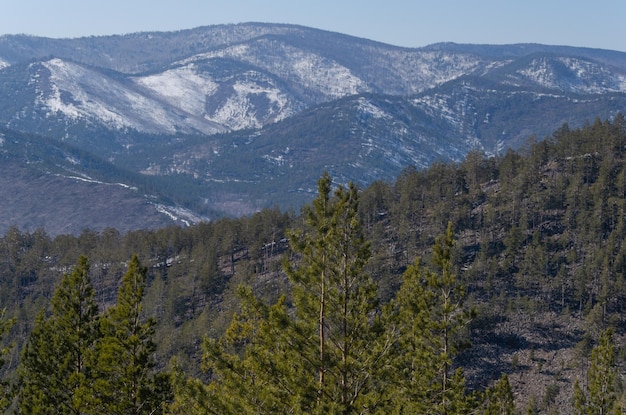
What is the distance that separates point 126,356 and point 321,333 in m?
10.1

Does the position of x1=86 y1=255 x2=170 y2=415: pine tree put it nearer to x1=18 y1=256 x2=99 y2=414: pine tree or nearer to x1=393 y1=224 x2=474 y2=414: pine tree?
x1=18 y1=256 x2=99 y2=414: pine tree

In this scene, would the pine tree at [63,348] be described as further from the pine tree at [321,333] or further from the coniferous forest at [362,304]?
the pine tree at [321,333]

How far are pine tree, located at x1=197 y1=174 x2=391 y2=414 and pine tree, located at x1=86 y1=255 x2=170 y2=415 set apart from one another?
6484 mm

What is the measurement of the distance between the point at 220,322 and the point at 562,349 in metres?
43.5

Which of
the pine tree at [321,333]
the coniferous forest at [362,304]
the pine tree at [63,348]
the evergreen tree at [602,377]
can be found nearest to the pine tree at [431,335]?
the coniferous forest at [362,304]

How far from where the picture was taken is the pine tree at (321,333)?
26.4 meters

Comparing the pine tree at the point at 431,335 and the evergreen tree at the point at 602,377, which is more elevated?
the pine tree at the point at 431,335

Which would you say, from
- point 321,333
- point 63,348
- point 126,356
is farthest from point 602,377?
point 63,348

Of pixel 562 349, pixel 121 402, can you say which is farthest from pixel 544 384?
pixel 121 402

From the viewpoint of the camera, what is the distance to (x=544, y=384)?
290 feet

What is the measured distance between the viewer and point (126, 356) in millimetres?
32250

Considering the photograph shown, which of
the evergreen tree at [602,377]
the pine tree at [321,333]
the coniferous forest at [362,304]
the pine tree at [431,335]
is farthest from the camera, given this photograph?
the evergreen tree at [602,377]

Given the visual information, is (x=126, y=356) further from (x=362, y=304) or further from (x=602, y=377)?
(x=602, y=377)

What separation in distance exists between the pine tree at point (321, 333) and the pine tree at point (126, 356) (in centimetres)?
648
